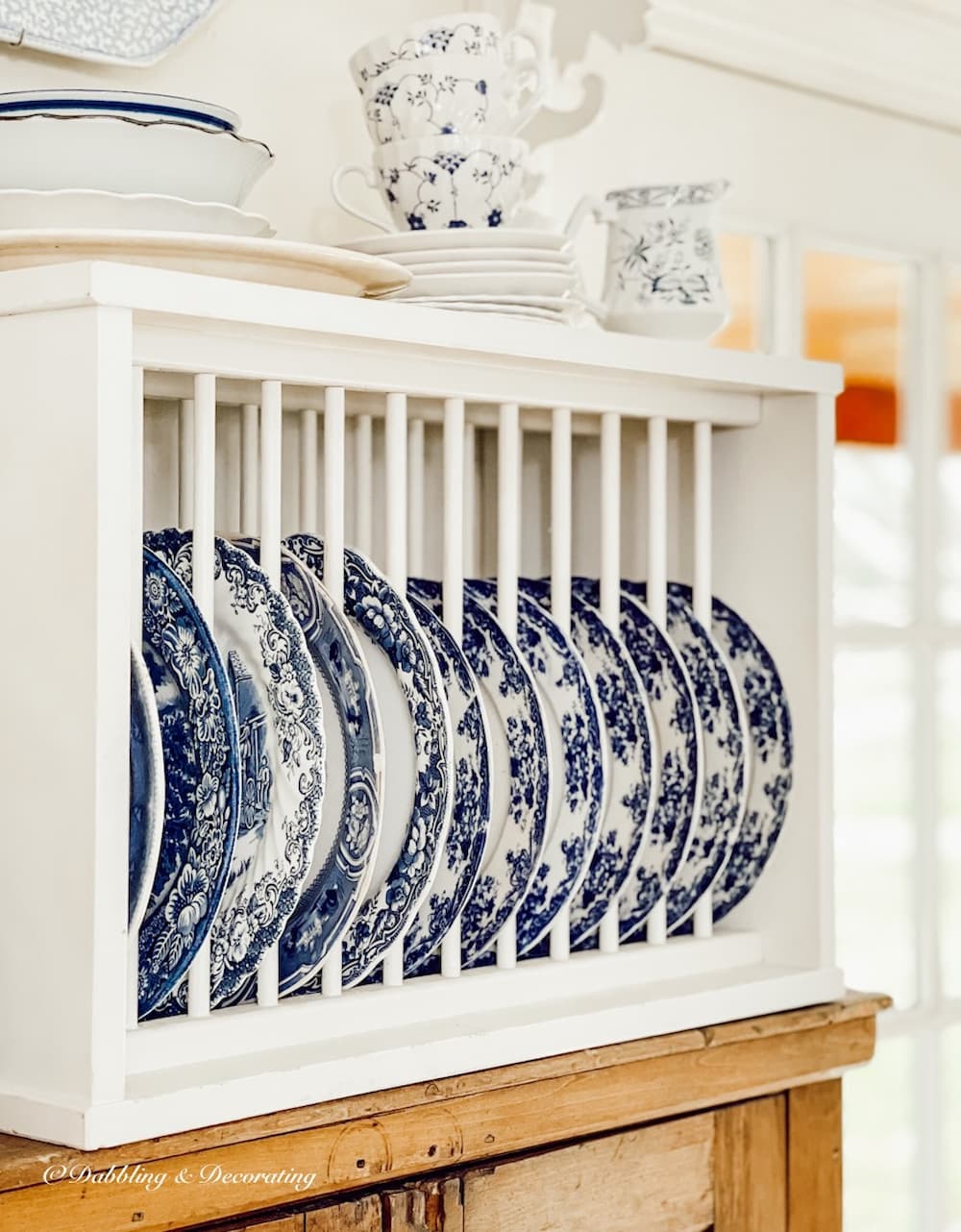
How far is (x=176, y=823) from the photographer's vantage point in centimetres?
93

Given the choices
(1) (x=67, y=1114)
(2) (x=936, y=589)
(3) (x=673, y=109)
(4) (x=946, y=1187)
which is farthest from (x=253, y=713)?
(4) (x=946, y=1187)

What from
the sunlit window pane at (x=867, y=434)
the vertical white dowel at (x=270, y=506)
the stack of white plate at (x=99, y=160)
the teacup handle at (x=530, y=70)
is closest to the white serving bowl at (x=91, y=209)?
the stack of white plate at (x=99, y=160)

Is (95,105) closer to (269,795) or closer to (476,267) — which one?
(476,267)

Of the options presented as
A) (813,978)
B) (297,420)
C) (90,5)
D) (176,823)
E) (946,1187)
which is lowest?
(946,1187)

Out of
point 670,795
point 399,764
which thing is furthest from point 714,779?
point 399,764

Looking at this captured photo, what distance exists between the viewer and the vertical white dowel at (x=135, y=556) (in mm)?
893

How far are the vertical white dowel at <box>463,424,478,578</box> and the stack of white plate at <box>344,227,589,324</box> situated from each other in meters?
0.21

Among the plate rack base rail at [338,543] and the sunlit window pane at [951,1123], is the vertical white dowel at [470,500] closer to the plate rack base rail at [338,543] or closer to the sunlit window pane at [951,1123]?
the plate rack base rail at [338,543]

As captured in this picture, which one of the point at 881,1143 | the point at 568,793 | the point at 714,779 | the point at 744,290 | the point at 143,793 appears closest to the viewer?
the point at 143,793

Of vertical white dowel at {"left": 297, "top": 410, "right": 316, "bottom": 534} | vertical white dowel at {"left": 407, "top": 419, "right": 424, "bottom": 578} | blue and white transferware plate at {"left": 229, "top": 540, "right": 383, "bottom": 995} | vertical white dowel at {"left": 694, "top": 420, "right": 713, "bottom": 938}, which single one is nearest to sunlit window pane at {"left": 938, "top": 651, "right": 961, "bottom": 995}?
vertical white dowel at {"left": 694, "top": 420, "right": 713, "bottom": 938}

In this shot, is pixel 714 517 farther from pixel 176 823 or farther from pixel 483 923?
pixel 176 823

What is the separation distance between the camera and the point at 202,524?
0.94 metres

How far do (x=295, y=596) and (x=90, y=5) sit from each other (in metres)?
0.44

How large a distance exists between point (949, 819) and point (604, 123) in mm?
851
